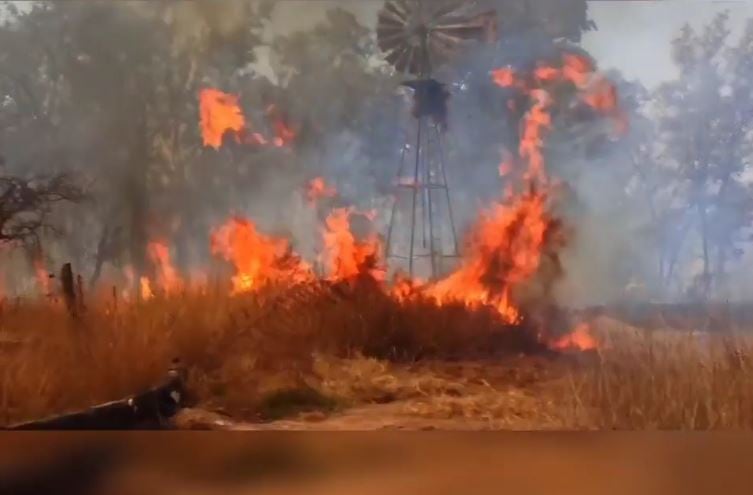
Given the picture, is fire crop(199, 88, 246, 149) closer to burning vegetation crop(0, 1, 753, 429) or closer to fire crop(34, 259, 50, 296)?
burning vegetation crop(0, 1, 753, 429)

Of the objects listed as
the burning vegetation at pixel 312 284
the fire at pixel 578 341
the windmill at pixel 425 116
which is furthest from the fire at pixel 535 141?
the fire at pixel 578 341

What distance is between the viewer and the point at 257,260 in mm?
1677

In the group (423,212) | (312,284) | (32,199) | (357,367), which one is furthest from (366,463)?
(32,199)

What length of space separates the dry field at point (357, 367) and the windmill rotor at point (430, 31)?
1.32 ft

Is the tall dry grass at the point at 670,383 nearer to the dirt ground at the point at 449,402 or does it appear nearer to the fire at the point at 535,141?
the dirt ground at the point at 449,402

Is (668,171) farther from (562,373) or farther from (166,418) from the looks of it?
(166,418)

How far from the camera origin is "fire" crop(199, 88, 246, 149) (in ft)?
5.57

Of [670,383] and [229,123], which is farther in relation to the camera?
[229,123]

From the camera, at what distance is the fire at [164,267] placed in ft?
5.53

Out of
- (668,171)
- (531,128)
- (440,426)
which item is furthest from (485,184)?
(440,426)

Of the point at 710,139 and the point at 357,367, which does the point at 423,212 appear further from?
the point at 710,139

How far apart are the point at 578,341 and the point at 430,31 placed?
0.57 metres

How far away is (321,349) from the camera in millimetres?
1661

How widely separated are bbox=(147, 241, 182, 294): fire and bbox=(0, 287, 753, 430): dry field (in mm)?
26
